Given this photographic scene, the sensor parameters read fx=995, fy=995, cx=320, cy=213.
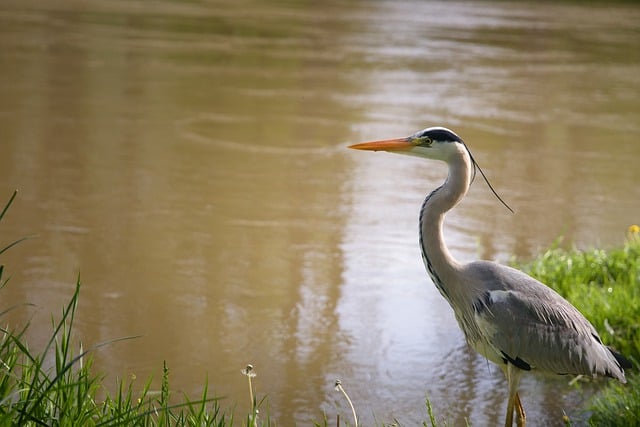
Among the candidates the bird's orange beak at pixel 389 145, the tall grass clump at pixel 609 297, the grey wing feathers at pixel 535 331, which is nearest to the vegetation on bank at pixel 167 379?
the tall grass clump at pixel 609 297

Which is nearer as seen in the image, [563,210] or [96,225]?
[96,225]

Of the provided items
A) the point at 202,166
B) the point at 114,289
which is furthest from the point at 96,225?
the point at 202,166

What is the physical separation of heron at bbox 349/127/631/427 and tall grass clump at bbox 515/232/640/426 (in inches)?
9.0

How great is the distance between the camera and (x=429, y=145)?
13.5 ft

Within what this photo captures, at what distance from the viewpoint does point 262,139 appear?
9812 millimetres

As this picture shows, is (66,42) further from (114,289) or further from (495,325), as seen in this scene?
(495,325)

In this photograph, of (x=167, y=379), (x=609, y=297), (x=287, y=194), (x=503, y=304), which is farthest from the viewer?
(x=287, y=194)

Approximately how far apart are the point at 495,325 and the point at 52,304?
281 cm

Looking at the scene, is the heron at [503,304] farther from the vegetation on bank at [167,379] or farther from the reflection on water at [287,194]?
the reflection on water at [287,194]

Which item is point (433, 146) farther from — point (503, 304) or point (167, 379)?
point (167, 379)

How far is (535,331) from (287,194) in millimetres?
4299

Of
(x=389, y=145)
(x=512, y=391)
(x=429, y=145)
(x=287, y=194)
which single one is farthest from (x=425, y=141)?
(x=287, y=194)

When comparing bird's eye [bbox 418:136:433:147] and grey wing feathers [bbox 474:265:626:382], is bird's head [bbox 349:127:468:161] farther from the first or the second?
grey wing feathers [bbox 474:265:626:382]

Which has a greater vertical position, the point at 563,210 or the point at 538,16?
the point at 538,16
